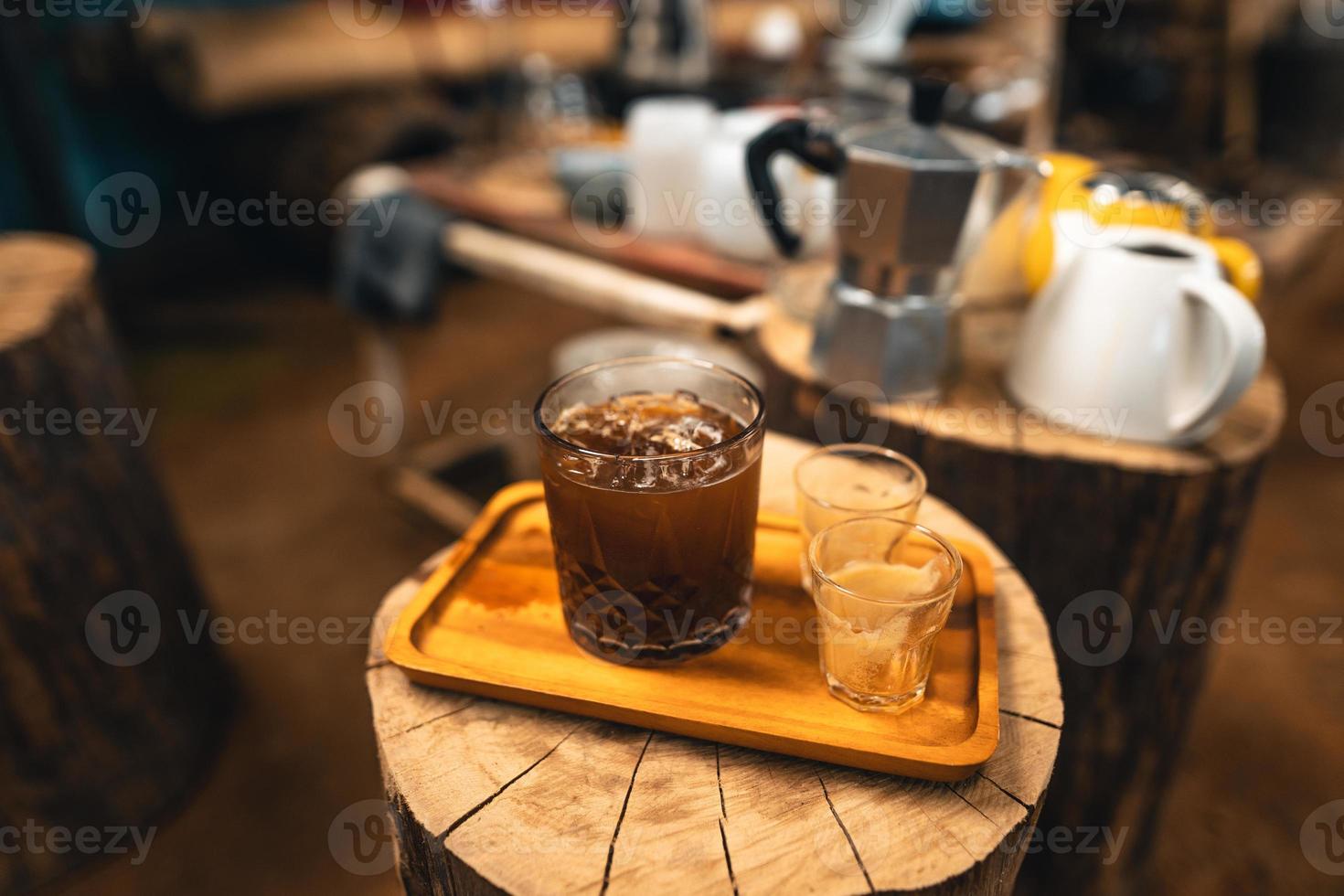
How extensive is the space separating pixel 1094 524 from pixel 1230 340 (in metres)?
0.30

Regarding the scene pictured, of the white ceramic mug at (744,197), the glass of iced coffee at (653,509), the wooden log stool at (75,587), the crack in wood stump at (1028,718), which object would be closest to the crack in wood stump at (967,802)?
the crack in wood stump at (1028,718)

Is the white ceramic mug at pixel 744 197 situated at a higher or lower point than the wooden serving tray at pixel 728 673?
higher

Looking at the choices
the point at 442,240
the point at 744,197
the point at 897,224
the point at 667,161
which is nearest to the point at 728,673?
the point at 897,224

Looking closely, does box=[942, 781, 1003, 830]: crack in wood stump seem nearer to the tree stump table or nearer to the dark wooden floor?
the tree stump table

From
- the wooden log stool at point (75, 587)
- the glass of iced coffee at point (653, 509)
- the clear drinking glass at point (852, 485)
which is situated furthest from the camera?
the wooden log stool at point (75, 587)

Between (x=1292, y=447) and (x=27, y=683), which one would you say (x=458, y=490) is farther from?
(x=1292, y=447)

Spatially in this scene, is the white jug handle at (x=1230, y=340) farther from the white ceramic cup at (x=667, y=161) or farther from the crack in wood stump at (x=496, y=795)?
the white ceramic cup at (x=667, y=161)

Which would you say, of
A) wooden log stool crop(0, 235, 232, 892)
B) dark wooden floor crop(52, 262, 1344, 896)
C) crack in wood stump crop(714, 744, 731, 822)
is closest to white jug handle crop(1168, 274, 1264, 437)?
crack in wood stump crop(714, 744, 731, 822)

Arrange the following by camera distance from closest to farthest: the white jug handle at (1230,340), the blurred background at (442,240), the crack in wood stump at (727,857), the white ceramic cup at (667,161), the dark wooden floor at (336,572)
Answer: the crack in wood stump at (727,857)
the white jug handle at (1230,340)
the dark wooden floor at (336,572)
the blurred background at (442,240)
the white ceramic cup at (667,161)

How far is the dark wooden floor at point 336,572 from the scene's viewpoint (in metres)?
1.67

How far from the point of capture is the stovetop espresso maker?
113 cm

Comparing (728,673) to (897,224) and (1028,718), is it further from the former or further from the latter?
(897,224)

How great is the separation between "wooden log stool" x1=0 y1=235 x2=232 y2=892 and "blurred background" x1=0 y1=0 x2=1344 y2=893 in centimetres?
13

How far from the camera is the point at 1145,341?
1.13 meters
